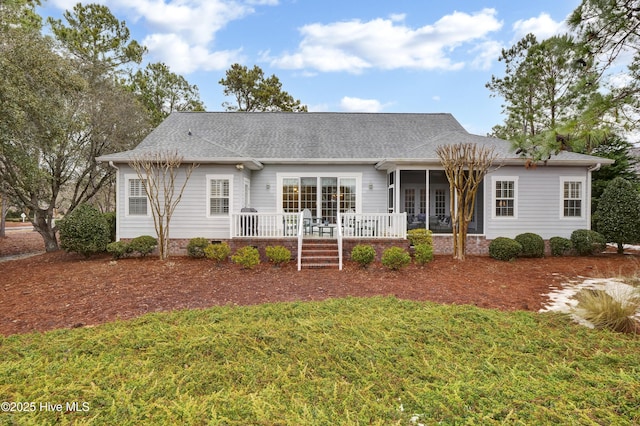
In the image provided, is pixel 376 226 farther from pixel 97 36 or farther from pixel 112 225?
pixel 97 36

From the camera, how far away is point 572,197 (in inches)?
434

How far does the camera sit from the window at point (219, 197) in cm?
1074

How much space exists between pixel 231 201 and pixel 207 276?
3.40 meters

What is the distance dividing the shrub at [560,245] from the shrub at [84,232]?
15.0 m

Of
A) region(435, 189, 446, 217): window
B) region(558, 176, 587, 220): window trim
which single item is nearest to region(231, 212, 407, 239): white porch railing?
region(435, 189, 446, 217): window

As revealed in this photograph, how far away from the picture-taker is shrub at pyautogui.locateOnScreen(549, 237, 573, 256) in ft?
34.1

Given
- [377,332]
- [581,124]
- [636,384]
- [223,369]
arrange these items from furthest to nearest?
1. [581,124]
2. [377,332]
3. [223,369]
4. [636,384]

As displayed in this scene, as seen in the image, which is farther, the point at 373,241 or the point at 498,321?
the point at 373,241

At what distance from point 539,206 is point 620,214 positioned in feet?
8.57

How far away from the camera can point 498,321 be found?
178 inches

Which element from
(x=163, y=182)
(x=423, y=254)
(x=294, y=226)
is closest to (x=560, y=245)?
(x=423, y=254)

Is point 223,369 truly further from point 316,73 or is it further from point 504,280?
point 316,73

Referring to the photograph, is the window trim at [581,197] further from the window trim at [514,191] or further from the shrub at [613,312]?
the shrub at [613,312]

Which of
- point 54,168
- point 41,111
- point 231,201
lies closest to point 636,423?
point 231,201
